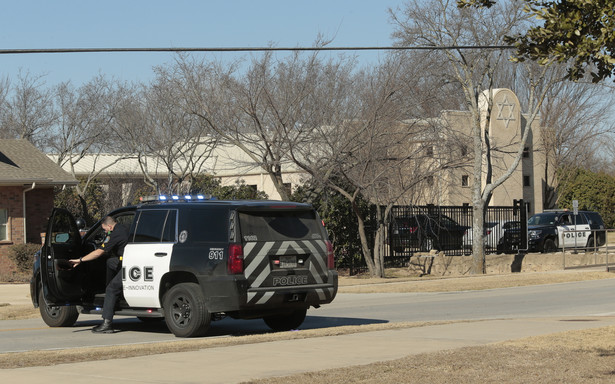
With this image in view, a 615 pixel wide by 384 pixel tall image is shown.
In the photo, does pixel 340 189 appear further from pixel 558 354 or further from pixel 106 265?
pixel 558 354

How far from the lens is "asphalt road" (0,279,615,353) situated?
514 inches

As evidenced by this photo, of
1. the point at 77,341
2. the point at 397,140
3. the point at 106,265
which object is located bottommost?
the point at 77,341

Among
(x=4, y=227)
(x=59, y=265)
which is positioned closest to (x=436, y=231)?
(x=4, y=227)

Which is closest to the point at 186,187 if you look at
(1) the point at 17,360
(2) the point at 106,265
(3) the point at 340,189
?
(3) the point at 340,189

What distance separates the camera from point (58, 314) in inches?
571

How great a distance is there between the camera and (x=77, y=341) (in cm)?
1259

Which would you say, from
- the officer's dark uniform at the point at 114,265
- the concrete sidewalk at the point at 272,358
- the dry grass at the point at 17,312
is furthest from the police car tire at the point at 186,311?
the dry grass at the point at 17,312

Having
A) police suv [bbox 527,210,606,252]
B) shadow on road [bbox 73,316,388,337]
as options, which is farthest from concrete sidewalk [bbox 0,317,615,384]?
police suv [bbox 527,210,606,252]

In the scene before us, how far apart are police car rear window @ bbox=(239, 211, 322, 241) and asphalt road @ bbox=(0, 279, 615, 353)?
189 centimetres

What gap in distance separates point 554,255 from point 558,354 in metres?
23.2

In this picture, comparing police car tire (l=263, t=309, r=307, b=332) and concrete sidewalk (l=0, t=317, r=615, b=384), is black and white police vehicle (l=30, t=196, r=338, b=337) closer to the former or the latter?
police car tire (l=263, t=309, r=307, b=332)

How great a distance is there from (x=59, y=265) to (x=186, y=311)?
90.6 inches

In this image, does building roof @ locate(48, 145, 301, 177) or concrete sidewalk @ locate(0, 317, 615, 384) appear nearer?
concrete sidewalk @ locate(0, 317, 615, 384)

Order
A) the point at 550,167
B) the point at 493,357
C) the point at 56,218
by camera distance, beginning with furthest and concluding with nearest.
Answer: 1. the point at 550,167
2. the point at 56,218
3. the point at 493,357
